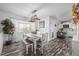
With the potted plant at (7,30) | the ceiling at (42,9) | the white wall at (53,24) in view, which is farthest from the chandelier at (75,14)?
the potted plant at (7,30)

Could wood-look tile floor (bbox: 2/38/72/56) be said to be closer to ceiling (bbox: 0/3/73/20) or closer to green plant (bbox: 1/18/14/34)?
green plant (bbox: 1/18/14/34)

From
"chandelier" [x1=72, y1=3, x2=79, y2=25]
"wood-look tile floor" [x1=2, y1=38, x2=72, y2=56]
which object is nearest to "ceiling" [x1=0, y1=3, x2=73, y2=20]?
"chandelier" [x1=72, y1=3, x2=79, y2=25]

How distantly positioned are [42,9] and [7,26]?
71 cm

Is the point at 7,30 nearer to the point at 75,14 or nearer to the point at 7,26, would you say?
the point at 7,26

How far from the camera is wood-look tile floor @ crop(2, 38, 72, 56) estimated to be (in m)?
1.98

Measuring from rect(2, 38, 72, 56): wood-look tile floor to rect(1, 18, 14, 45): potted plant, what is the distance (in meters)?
0.11

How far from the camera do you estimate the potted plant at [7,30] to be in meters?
1.94

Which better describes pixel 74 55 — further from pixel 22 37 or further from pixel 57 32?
pixel 22 37

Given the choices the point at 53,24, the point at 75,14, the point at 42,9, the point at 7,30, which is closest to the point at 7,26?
the point at 7,30

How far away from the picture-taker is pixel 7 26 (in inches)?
76.7

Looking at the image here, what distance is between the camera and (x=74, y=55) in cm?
199

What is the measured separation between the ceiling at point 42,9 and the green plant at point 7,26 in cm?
18

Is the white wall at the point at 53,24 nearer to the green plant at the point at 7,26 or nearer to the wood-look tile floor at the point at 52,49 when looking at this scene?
the wood-look tile floor at the point at 52,49

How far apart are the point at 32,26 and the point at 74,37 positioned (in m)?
0.80
